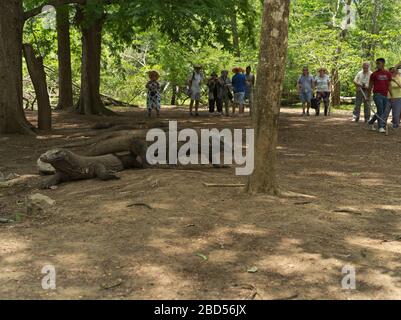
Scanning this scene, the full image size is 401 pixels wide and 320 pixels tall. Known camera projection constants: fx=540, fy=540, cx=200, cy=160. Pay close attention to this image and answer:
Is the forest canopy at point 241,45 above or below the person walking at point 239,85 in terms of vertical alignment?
above

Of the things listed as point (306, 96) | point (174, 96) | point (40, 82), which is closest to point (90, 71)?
point (40, 82)

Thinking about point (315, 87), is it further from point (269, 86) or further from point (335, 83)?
point (269, 86)

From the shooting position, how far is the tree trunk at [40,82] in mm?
12094

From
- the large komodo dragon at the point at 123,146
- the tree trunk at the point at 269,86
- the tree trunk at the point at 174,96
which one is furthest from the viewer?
the tree trunk at the point at 174,96

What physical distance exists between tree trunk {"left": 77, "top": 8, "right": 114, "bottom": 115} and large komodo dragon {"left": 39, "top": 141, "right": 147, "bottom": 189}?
9.09 metres

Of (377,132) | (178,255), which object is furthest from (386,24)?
(178,255)

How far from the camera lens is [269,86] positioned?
5.83 metres

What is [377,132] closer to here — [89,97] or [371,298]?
[89,97]

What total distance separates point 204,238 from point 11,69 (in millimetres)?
8378

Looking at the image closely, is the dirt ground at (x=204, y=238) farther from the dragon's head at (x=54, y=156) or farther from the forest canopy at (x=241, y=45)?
the forest canopy at (x=241, y=45)

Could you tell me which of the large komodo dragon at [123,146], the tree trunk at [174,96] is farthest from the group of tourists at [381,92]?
the tree trunk at [174,96]

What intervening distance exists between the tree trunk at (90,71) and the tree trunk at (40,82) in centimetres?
406

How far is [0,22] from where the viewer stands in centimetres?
1150

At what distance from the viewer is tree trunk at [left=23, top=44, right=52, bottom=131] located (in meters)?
12.1
